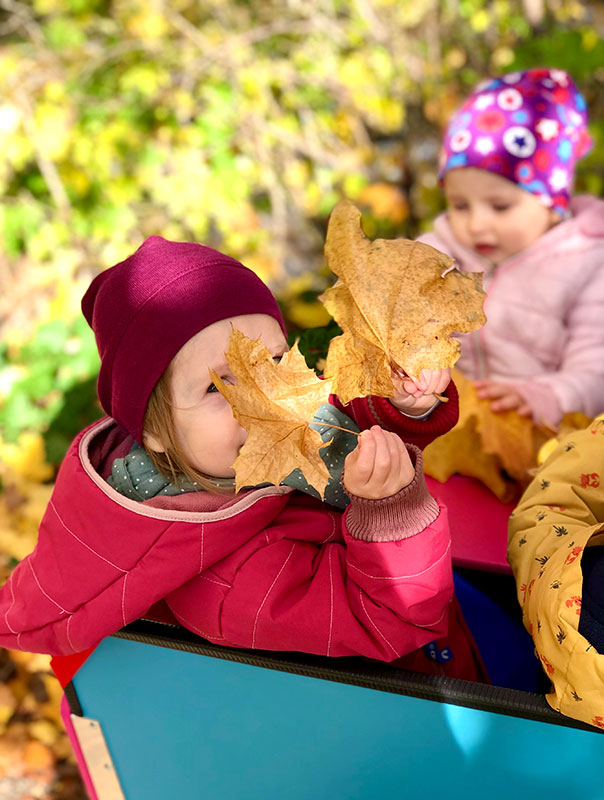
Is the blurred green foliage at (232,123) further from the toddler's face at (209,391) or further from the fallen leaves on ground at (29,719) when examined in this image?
the toddler's face at (209,391)

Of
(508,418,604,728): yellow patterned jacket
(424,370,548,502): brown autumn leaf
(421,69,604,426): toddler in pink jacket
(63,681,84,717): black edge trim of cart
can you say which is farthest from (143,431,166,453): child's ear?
(421,69,604,426): toddler in pink jacket

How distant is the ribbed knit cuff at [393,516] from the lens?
1.01 meters

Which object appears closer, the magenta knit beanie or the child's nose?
the magenta knit beanie

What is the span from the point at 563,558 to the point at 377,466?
0.27 meters

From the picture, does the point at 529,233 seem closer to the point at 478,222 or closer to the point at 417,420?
the point at 478,222

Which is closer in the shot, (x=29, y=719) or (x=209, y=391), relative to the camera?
(x=209, y=391)

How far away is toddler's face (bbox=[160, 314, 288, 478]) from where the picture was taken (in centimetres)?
107

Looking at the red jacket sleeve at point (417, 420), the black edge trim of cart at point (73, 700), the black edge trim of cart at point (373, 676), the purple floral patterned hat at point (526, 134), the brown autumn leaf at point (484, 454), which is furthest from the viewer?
the purple floral patterned hat at point (526, 134)

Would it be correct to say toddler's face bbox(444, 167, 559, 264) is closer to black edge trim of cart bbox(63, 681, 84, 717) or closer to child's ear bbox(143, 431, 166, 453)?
child's ear bbox(143, 431, 166, 453)

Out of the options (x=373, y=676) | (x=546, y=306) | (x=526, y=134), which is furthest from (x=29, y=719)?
(x=526, y=134)

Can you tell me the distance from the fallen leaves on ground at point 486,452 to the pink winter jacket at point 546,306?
0.32 meters

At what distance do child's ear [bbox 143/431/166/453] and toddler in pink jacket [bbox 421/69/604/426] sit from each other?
1.04 m

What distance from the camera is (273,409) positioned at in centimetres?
89

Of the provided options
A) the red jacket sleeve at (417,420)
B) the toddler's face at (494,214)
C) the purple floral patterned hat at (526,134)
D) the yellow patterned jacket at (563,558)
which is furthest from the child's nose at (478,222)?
the red jacket sleeve at (417,420)
